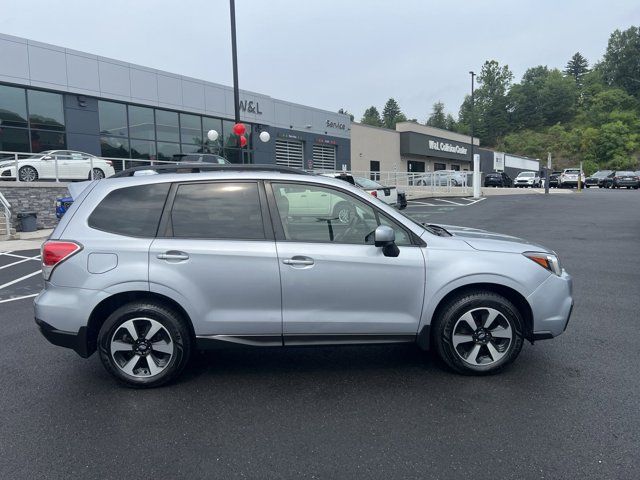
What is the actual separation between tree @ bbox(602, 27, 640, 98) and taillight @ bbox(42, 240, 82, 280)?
128 metres

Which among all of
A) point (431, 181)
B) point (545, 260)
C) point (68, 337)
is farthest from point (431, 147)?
point (68, 337)

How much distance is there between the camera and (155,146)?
81.3ft

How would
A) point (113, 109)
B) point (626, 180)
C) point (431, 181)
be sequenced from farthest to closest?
point (626, 180), point (431, 181), point (113, 109)

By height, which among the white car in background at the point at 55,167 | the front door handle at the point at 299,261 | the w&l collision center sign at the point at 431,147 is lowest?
the front door handle at the point at 299,261

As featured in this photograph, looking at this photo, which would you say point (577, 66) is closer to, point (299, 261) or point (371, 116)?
point (371, 116)

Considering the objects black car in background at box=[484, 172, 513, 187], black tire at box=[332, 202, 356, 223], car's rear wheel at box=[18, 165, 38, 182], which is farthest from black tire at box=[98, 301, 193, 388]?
black car in background at box=[484, 172, 513, 187]

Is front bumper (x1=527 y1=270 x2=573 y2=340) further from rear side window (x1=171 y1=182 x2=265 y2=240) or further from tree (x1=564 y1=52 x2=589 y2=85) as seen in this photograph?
tree (x1=564 y1=52 x2=589 y2=85)

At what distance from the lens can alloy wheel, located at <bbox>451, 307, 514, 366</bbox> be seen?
3.83m

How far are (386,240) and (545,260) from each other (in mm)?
1440

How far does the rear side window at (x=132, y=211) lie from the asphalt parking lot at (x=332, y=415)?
1.29m

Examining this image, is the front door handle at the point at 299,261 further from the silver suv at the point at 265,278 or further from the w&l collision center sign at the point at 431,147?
the w&l collision center sign at the point at 431,147

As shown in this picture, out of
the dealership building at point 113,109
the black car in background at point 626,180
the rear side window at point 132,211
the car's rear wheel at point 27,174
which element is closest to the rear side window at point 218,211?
the rear side window at point 132,211

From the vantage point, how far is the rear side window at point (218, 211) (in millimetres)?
3764

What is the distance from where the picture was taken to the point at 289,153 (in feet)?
113
